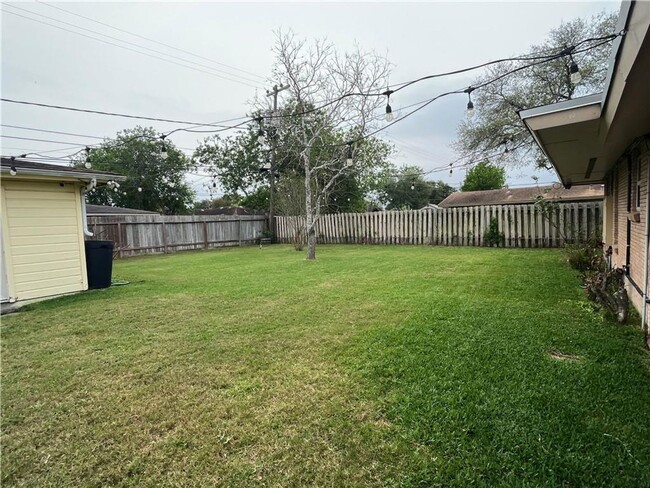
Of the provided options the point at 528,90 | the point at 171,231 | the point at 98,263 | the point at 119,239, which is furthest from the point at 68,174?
the point at 528,90

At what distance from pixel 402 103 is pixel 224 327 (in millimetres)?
5803

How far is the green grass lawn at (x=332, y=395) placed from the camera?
5.15ft

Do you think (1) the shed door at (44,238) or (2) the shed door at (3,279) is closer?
(2) the shed door at (3,279)

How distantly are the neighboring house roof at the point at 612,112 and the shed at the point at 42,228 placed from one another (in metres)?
6.53

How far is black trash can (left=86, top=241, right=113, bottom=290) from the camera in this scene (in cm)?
609

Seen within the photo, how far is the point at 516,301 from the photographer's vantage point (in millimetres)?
4133

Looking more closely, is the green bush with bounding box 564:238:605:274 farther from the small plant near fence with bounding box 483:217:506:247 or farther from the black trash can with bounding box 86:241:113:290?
the black trash can with bounding box 86:241:113:290

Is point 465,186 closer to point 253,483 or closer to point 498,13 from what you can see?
point 498,13

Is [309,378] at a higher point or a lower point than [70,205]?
lower

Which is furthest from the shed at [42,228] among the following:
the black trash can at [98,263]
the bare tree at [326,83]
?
the bare tree at [326,83]

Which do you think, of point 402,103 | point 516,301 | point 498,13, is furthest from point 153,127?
point 516,301

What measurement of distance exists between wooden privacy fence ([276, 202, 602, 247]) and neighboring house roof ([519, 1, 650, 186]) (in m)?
5.14

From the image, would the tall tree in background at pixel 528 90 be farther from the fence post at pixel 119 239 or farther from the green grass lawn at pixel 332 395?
the fence post at pixel 119 239

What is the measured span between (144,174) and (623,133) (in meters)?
23.7
